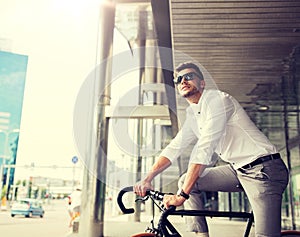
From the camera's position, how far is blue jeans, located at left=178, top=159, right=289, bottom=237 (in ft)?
5.00

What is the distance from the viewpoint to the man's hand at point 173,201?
1.47m

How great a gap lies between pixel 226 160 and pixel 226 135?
0.13m

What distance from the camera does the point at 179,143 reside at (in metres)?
1.90

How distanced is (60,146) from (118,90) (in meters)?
1.85

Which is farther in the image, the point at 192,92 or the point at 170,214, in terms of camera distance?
the point at 192,92

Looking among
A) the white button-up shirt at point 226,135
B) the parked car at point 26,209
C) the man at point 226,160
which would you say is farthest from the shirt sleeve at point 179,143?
the parked car at point 26,209

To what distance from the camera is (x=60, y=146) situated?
19.6 feet

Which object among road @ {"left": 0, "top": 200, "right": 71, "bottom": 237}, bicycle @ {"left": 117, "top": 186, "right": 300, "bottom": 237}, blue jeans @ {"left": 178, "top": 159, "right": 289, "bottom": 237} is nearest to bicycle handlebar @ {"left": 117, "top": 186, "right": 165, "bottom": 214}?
bicycle @ {"left": 117, "top": 186, "right": 300, "bottom": 237}

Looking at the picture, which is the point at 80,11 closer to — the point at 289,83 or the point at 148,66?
the point at 289,83

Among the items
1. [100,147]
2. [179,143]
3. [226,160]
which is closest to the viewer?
[226,160]

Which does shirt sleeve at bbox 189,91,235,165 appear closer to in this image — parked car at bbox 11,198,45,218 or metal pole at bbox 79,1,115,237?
metal pole at bbox 79,1,115,237

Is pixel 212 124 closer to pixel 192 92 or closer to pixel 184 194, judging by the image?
pixel 192 92

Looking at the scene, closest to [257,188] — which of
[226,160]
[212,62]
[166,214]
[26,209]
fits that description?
[226,160]

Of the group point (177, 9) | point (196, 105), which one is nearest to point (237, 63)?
point (177, 9)
